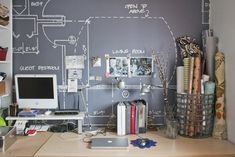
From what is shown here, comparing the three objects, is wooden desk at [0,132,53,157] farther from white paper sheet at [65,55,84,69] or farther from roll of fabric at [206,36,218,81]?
roll of fabric at [206,36,218,81]

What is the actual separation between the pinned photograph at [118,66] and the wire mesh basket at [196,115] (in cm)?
58

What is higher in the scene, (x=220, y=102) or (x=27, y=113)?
(x=220, y=102)

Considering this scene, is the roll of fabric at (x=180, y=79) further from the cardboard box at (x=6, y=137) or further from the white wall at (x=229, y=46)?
the cardboard box at (x=6, y=137)

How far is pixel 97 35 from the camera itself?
8.20ft

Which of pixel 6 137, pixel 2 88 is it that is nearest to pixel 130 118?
pixel 6 137

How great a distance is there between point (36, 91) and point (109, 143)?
2.76 ft

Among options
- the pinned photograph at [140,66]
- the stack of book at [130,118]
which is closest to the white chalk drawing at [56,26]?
the pinned photograph at [140,66]

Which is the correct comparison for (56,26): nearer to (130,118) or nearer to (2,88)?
(2,88)

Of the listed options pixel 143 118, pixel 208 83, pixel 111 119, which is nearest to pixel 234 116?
pixel 208 83

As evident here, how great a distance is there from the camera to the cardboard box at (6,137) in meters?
1.85

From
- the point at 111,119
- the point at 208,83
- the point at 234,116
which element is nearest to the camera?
the point at 234,116

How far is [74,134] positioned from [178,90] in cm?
100

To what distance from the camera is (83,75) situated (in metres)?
2.51

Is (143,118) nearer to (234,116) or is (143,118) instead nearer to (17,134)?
(234,116)
